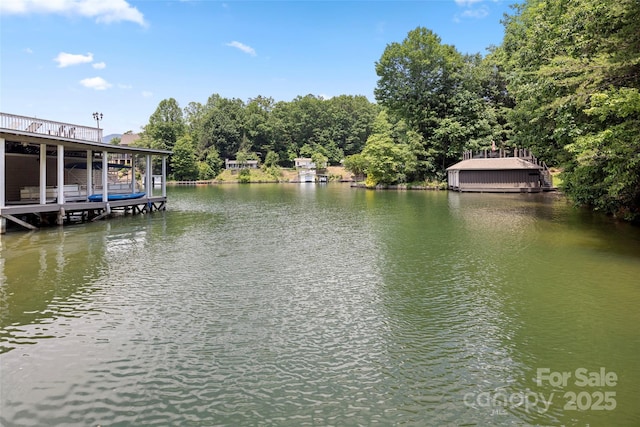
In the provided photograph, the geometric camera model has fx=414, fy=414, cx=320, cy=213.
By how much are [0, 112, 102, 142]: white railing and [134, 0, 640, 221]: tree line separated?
879 inches

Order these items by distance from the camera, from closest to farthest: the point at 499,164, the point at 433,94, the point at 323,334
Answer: the point at 323,334 → the point at 499,164 → the point at 433,94

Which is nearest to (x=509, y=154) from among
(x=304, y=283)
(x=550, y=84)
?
(x=550, y=84)

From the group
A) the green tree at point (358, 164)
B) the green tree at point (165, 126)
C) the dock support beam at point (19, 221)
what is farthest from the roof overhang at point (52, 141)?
the green tree at point (165, 126)

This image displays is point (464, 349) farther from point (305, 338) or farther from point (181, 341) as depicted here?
point (181, 341)

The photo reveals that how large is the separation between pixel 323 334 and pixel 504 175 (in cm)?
4236

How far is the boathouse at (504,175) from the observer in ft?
144

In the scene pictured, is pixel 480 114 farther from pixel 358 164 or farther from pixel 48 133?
pixel 48 133

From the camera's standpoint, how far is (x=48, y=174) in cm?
2417

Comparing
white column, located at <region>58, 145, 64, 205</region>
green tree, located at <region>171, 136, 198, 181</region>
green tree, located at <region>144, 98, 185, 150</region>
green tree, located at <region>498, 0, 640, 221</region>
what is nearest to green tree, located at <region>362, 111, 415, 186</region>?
green tree, located at <region>498, 0, 640, 221</region>

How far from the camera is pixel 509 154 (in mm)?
49594

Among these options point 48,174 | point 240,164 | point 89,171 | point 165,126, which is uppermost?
point 165,126

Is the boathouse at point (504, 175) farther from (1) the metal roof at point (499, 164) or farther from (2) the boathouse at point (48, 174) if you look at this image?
(2) the boathouse at point (48, 174)

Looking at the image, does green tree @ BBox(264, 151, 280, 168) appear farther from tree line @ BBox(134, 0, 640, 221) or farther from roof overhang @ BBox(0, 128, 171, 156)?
roof overhang @ BBox(0, 128, 171, 156)

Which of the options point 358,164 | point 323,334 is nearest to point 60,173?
point 323,334
